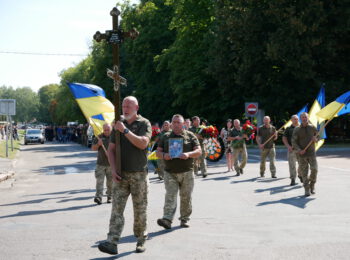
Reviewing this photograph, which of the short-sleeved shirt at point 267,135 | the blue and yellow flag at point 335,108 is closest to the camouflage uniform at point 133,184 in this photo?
the blue and yellow flag at point 335,108

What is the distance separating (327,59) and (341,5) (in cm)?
343

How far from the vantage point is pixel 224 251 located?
21.3 feet

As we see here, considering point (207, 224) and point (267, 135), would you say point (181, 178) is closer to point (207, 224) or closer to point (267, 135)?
point (207, 224)

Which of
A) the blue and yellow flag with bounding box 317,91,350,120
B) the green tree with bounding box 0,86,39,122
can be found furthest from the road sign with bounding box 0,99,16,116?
the green tree with bounding box 0,86,39,122

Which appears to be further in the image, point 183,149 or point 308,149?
point 308,149

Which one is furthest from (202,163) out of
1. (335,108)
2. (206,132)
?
(335,108)

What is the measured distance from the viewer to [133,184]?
6473 mm

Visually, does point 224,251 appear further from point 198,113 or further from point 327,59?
point 198,113

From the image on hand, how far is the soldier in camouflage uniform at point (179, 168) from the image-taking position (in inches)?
326

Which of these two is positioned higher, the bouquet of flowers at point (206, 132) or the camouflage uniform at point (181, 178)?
the bouquet of flowers at point (206, 132)

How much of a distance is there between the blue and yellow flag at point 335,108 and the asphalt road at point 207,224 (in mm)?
1787

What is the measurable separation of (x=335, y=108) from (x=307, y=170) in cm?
243

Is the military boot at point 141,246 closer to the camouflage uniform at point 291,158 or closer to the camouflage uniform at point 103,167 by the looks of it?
the camouflage uniform at point 103,167

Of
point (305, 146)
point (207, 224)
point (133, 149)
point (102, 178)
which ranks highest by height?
point (133, 149)
